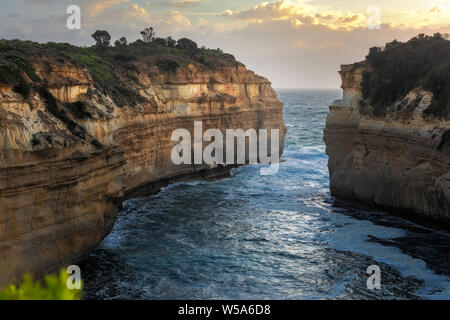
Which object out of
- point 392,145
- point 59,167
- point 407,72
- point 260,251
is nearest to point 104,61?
point 407,72

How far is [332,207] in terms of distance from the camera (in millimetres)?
30891

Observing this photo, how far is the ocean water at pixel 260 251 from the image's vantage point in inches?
Result: 730

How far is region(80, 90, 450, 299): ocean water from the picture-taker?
1853cm

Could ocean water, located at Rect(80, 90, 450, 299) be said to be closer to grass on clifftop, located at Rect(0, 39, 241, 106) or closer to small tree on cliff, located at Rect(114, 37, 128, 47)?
grass on clifftop, located at Rect(0, 39, 241, 106)

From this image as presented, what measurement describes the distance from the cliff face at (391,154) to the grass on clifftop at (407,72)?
583 millimetres

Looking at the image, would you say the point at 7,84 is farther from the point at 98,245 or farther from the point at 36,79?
the point at 98,245

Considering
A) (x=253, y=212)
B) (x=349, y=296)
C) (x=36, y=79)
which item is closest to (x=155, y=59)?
(x=253, y=212)

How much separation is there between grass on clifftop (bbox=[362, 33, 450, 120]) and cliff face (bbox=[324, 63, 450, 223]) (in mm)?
583

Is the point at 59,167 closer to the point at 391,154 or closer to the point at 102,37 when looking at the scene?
the point at 391,154

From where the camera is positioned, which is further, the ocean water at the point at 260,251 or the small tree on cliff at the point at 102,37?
the small tree on cliff at the point at 102,37

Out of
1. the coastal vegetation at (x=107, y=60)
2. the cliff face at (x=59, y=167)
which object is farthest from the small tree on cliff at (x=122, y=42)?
the cliff face at (x=59, y=167)

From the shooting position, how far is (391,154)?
1111 inches

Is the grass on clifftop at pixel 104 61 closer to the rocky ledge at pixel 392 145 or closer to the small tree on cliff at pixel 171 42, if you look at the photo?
the small tree on cliff at pixel 171 42

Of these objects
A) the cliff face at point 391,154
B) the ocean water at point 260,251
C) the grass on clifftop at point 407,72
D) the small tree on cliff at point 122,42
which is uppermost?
the small tree on cliff at point 122,42
